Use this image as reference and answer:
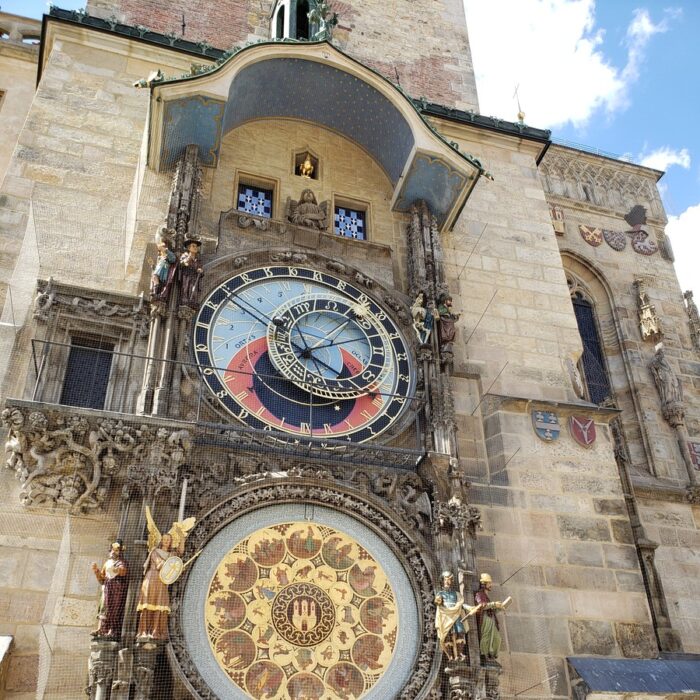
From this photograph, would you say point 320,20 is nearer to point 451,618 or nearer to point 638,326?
point 638,326

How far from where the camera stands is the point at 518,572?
7633 millimetres

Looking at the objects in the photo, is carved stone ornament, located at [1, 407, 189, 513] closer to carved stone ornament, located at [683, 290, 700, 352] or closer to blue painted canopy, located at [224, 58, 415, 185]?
blue painted canopy, located at [224, 58, 415, 185]

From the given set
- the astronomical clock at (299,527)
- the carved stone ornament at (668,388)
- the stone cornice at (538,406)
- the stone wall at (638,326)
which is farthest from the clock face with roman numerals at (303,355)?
the carved stone ornament at (668,388)

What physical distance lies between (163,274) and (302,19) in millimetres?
5567

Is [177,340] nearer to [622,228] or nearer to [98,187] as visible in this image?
[98,187]

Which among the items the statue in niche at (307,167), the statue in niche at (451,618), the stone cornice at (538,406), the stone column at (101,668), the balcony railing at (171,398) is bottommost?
the stone column at (101,668)

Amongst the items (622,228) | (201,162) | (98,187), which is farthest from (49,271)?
(622,228)

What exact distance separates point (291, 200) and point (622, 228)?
7.72m

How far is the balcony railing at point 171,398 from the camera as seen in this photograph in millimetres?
7031

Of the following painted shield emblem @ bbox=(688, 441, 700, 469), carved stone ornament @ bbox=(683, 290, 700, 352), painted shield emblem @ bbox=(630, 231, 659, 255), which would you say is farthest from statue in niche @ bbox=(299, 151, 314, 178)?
carved stone ornament @ bbox=(683, 290, 700, 352)

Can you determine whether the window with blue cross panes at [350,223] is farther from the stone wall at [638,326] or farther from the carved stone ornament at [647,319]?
the carved stone ornament at [647,319]

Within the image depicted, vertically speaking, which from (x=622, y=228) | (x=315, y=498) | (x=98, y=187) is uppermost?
(x=622, y=228)

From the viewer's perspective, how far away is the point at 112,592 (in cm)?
591

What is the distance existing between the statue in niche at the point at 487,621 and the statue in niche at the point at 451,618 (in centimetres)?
12
